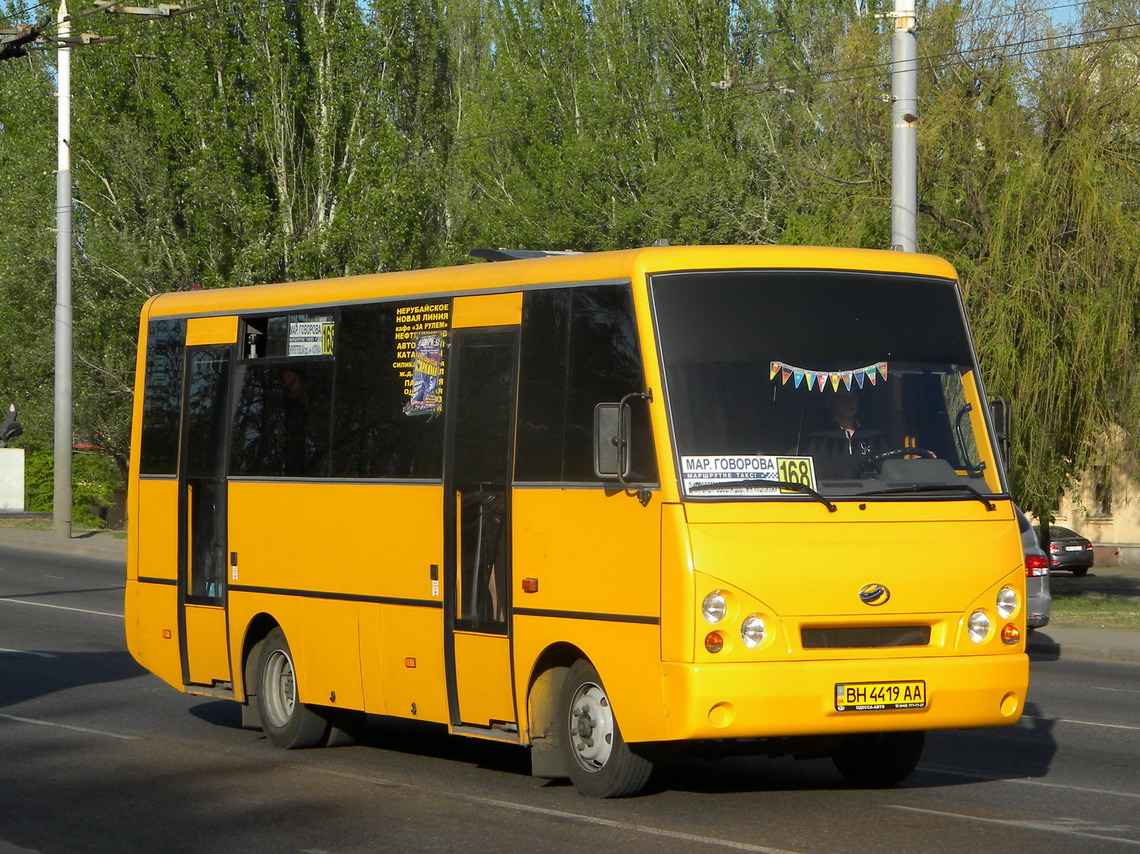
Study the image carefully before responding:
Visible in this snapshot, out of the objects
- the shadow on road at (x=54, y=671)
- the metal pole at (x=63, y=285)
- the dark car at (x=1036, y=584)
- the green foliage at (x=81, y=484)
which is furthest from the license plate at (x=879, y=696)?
the green foliage at (x=81, y=484)

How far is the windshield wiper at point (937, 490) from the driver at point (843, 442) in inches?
7.1

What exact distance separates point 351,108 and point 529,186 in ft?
23.5

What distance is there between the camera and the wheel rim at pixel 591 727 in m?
9.19

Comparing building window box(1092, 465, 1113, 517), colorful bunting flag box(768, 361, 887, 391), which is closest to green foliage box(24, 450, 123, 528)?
building window box(1092, 465, 1113, 517)

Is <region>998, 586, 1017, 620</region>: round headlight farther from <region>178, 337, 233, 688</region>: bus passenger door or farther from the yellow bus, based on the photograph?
<region>178, 337, 233, 688</region>: bus passenger door

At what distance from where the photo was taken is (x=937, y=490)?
926 centimetres

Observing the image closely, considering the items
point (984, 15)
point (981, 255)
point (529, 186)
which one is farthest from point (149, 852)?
point (529, 186)

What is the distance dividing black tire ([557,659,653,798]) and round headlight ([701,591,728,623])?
2.73ft

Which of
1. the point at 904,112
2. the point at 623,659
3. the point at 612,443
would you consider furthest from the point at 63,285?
the point at 623,659

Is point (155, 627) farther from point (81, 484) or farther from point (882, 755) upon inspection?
point (81, 484)

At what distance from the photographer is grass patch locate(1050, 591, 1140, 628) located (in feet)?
75.0

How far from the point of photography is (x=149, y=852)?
817cm

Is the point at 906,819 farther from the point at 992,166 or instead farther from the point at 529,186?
the point at 529,186

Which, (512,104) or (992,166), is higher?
(512,104)
